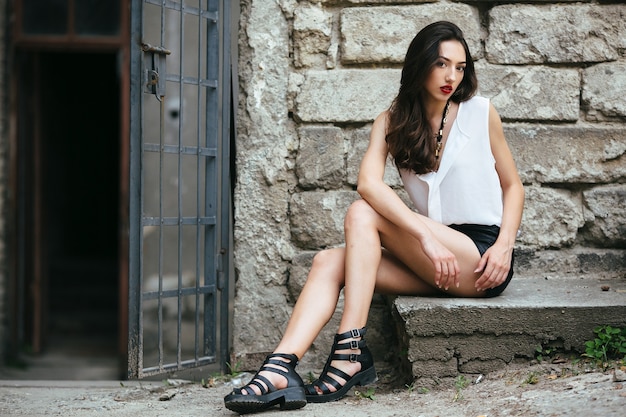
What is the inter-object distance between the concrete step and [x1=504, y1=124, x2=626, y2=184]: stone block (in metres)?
0.73

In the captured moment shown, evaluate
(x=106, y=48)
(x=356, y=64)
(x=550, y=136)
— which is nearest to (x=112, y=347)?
(x=106, y=48)

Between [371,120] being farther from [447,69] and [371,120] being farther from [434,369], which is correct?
[434,369]

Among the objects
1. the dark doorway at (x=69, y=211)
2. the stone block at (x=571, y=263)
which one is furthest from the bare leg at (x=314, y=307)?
the dark doorway at (x=69, y=211)

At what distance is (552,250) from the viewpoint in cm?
360

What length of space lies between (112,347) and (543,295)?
407 cm

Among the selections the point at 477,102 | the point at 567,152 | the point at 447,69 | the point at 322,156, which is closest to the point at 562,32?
the point at 567,152

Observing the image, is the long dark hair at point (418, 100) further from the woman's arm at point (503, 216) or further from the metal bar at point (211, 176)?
the metal bar at point (211, 176)

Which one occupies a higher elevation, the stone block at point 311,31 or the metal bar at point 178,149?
the stone block at point 311,31

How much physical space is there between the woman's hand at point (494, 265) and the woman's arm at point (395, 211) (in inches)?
3.9

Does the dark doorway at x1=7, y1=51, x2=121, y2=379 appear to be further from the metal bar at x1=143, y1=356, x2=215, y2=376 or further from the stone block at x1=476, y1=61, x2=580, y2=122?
the stone block at x1=476, y1=61, x2=580, y2=122

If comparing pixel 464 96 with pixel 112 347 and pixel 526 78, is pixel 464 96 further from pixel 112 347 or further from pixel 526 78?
pixel 112 347

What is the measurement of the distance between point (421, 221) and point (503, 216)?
36cm

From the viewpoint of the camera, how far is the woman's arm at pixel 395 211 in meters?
2.83

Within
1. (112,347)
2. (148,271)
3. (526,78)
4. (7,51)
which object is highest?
(7,51)
